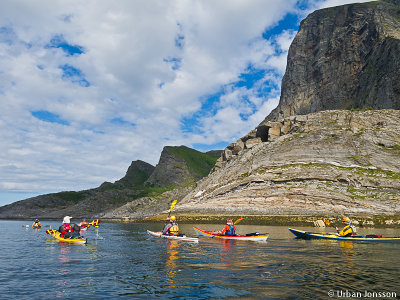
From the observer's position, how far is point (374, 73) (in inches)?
5084

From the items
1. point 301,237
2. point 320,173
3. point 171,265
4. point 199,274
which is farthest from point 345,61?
point 199,274

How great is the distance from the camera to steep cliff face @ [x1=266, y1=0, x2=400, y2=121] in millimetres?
123250

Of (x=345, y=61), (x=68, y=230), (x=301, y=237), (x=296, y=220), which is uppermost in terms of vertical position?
(x=345, y=61)

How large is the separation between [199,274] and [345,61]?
6156 inches

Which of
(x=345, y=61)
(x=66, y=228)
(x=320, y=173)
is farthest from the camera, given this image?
(x=345, y=61)

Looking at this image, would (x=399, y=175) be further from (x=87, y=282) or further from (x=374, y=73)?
(x=87, y=282)

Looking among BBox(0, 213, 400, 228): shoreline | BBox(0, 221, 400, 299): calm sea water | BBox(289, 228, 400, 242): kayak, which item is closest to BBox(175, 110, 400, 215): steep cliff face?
BBox(0, 213, 400, 228): shoreline

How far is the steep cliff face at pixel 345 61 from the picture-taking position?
123 metres

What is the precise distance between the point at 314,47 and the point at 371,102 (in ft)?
198

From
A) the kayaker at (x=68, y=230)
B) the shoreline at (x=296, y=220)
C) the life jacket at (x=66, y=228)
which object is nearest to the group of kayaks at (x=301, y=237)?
the kayaker at (x=68, y=230)

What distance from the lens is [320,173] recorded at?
78375 mm

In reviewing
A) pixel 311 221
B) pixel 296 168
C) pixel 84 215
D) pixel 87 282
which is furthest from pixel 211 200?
pixel 84 215

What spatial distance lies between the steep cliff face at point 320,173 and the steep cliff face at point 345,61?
3198 centimetres

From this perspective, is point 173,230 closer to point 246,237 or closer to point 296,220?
point 246,237
